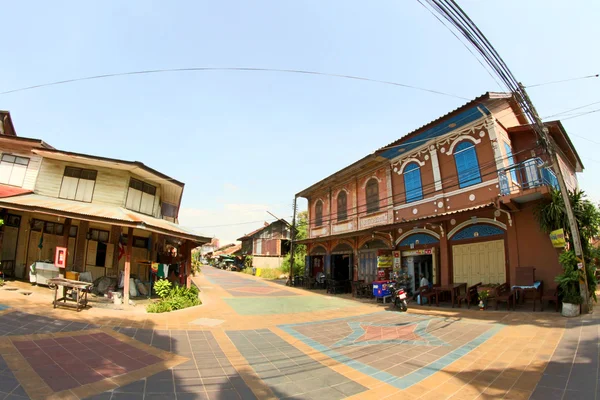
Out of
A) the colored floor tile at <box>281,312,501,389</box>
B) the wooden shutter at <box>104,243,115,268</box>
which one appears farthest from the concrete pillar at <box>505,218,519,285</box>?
the wooden shutter at <box>104,243,115,268</box>

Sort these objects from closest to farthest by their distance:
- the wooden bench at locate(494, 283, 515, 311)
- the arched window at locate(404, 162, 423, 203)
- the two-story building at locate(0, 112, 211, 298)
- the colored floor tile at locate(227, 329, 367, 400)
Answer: the colored floor tile at locate(227, 329, 367, 400), the wooden bench at locate(494, 283, 515, 311), the two-story building at locate(0, 112, 211, 298), the arched window at locate(404, 162, 423, 203)

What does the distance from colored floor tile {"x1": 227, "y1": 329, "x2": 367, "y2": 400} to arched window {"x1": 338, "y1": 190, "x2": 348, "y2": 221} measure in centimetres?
1348

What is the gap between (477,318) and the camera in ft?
29.7

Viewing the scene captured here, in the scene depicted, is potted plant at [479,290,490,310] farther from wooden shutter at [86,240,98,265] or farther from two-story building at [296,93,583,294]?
wooden shutter at [86,240,98,265]

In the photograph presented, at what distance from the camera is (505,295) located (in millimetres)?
10188

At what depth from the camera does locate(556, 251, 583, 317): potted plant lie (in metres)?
8.35

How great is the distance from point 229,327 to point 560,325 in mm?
8771

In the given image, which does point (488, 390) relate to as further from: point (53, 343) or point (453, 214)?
point (453, 214)

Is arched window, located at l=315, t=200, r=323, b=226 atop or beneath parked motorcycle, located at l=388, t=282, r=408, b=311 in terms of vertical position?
atop

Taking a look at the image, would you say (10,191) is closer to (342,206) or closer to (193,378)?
(193,378)

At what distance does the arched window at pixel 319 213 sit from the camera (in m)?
22.4

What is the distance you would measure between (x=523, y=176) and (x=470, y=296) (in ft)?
19.2

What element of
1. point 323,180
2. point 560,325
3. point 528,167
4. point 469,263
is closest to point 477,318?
point 560,325

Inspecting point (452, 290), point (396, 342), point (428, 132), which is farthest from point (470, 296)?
point (428, 132)
